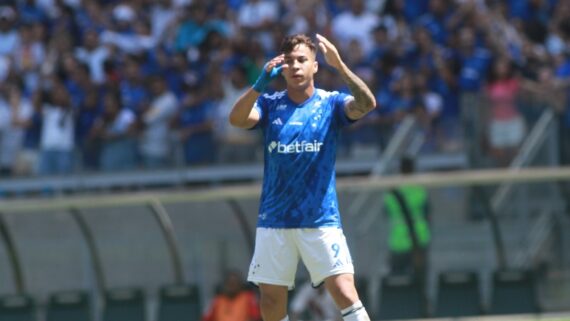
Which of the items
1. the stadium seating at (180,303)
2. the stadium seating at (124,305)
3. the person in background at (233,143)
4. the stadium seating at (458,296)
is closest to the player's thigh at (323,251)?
the stadium seating at (458,296)

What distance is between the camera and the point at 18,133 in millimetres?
18484

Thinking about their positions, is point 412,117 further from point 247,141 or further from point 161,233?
point 161,233

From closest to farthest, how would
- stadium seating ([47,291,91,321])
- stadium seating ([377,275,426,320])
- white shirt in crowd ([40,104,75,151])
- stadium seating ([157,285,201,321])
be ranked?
stadium seating ([377,275,426,320]), stadium seating ([157,285,201,321]), stadium seating ([47,291,91,321]), white shirt in crowd ([40,104,75,151])

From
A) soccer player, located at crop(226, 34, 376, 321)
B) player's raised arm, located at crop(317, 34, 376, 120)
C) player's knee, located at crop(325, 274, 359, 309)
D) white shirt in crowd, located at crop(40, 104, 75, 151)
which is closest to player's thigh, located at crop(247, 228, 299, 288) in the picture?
soccer player, located at crop(226, 34, 376, 321)

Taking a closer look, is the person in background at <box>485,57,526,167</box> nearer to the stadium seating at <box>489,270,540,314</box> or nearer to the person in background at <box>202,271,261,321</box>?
the stadium seating at <box>489,270,540,314</box>

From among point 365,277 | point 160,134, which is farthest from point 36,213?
point 365,277

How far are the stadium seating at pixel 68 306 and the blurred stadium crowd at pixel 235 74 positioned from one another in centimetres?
184

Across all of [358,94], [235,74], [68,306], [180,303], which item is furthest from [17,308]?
[358,94]

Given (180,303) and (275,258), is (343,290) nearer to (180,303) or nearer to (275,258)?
(275,258)

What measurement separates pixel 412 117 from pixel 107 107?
4.26m

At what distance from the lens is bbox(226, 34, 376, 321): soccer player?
9320 millimetres

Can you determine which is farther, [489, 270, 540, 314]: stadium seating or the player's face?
[489, 270, 540, 314]: stadium seating

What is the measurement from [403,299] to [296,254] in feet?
21.7

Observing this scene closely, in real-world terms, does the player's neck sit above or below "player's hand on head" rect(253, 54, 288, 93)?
below
